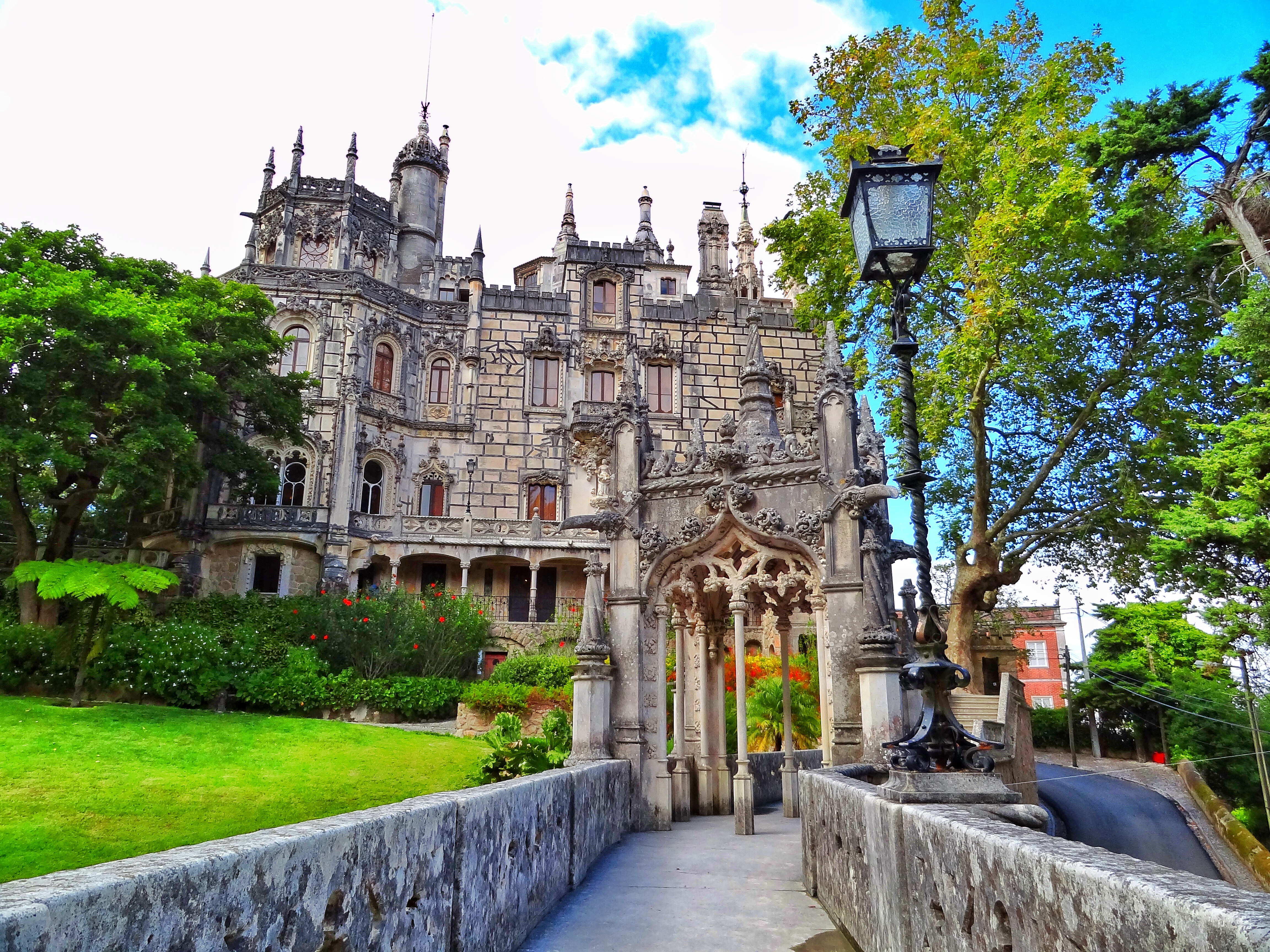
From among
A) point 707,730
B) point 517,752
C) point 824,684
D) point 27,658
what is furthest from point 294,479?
point 824,684

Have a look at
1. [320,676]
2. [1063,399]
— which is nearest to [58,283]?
[320,676]

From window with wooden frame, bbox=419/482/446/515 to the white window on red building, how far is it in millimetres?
43951

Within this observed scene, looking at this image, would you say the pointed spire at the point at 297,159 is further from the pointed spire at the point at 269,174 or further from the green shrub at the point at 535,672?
the green shrub at the point at 535,672

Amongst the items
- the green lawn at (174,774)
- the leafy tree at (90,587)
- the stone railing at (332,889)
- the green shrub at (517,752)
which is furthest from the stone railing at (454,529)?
the stone railing at (332,889)

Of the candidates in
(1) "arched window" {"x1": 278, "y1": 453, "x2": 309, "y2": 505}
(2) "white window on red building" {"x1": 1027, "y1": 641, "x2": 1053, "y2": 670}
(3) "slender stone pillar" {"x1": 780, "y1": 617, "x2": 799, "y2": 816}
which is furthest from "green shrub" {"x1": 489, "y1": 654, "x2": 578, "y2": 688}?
(2) "white window on red building" {"x1": 1027, "y1": 641, "x2": 1053, "y2": 670}

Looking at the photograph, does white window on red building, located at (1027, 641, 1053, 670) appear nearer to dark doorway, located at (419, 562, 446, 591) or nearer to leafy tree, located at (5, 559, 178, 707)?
dark doorway, located at (419, 562, 446, 591)

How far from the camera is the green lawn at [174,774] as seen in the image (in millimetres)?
11219

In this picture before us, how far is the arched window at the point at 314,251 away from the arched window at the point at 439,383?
6.74m

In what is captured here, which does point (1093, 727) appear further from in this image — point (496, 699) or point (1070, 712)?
point (496, 699)

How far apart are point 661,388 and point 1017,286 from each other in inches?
844

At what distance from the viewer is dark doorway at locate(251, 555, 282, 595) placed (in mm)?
32531

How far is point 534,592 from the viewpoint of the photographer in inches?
1305

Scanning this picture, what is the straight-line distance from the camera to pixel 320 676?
24828 mm

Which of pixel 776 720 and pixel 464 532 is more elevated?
pixel 464 532
